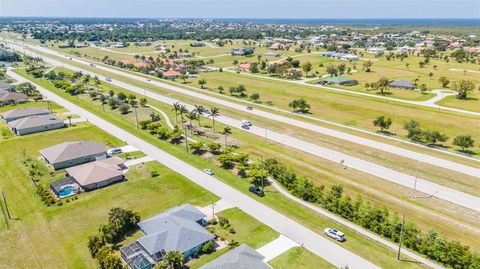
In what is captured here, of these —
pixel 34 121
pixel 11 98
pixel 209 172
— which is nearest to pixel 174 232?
pixel 209 172

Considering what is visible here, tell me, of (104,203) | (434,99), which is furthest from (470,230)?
(434,99)

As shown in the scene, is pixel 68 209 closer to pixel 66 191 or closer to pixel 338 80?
pixel 66 191

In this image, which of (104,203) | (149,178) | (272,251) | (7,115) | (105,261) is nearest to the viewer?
(105,261)

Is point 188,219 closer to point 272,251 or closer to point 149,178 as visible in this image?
point 272,251

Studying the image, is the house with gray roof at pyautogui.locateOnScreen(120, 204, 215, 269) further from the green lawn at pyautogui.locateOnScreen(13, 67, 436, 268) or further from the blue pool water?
the blue pool water

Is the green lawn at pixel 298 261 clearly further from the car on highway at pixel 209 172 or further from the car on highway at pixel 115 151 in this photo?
the car on highway at pixel 115 151

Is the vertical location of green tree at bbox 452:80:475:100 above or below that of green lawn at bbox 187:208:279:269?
above

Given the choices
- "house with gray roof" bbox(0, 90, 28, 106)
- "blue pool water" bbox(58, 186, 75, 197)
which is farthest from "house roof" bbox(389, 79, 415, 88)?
"house with gray roof" bbox(0, 90, 28, 106)

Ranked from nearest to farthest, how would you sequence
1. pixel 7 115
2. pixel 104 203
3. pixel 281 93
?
pixel 104 203 < pixel 7 115 < pixel 281 93
